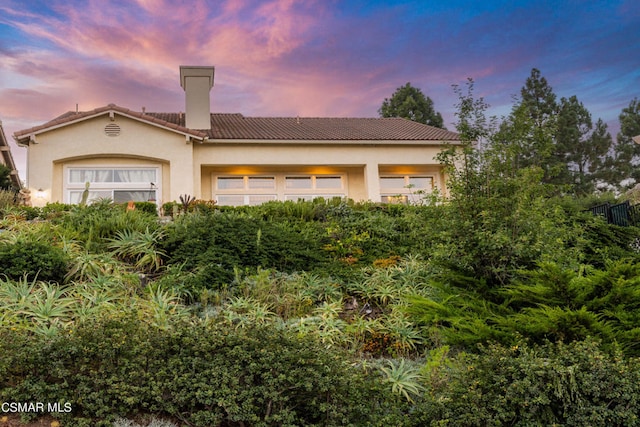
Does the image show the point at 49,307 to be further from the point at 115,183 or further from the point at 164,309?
the point at 115,183

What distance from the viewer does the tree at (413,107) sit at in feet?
127

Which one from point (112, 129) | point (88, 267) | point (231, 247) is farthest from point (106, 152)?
point (88, 267)

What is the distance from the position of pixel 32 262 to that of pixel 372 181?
1332cm

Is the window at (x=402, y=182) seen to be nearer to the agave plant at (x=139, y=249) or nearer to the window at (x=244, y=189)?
the window at (x=244, y=189)

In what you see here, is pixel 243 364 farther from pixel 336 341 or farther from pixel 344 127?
pixel 344 127

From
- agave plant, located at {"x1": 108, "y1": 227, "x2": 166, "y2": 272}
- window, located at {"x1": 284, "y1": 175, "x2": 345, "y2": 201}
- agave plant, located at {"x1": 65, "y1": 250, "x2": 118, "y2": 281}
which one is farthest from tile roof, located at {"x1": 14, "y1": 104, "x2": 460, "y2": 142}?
agave plant, located at {"x1": 65, "y1": 250, "x2": 118, "y2": 281}

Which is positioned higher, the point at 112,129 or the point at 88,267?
the point at 112,129

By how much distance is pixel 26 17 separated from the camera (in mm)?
13008

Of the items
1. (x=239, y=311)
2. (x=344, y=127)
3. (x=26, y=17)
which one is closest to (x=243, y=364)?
(x=239, y=311)

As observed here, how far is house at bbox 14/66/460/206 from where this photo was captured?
16.6 meters

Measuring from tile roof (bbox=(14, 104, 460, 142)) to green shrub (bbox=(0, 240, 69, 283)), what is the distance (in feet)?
34.5

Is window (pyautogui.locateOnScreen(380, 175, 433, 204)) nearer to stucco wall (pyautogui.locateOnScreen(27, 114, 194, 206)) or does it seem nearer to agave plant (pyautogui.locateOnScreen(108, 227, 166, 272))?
stucco wall (pyautogui.locateOnScreen(27, 114, 194, 206))

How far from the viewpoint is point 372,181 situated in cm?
1845

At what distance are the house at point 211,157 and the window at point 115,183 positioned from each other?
0.12 ft
